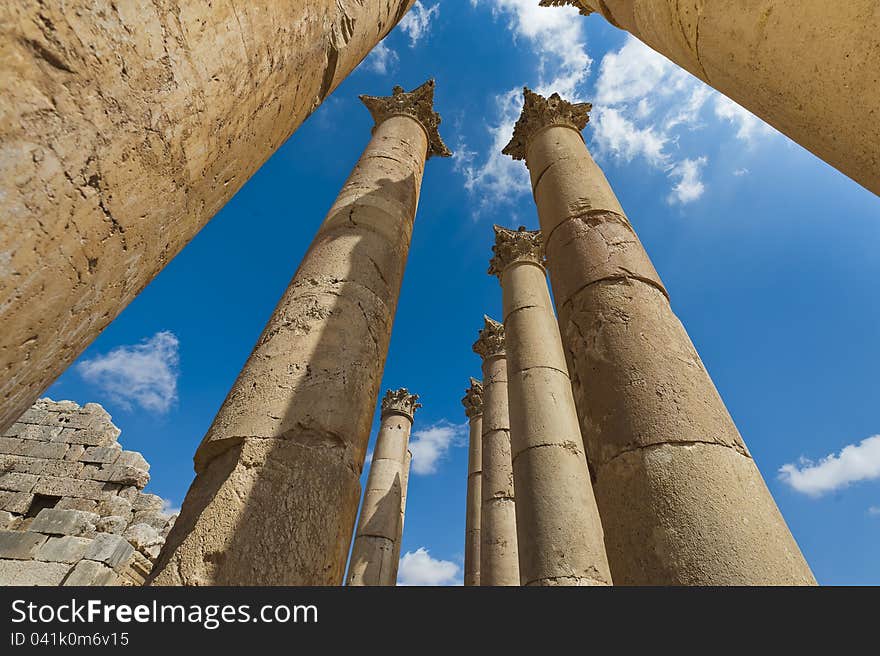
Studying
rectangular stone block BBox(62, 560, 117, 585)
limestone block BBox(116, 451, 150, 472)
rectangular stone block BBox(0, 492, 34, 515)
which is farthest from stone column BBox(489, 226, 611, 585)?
rectangular stone block BBox(0, 492, 34, 515)

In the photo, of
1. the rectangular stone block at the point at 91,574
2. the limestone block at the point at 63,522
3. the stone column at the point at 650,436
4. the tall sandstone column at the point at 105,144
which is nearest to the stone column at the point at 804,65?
the stone column at the point at 650,436

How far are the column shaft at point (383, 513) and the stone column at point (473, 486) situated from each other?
7.40ft

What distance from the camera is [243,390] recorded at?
4.12 m

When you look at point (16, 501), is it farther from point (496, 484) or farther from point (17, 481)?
point (496, 484)

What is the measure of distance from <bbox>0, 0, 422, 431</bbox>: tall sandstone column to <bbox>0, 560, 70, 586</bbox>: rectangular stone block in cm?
1065

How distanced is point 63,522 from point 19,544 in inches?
29.8

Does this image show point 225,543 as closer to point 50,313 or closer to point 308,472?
point 308,472

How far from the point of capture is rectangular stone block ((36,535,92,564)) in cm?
→ 955

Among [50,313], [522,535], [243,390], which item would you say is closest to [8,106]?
[50,313]

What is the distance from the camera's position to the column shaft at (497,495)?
10.8m

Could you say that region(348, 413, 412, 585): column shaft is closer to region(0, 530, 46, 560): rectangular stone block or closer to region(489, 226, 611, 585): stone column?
region(0, 530, 46, 560): rectangular stone block

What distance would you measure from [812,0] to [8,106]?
346cm

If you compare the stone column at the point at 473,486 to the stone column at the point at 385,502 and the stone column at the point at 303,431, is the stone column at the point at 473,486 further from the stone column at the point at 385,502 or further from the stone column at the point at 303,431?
the stone column at the point at 303,431
